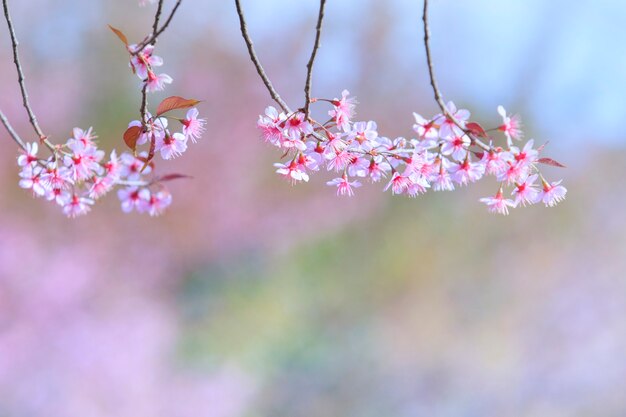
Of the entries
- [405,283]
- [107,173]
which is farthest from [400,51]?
[107,173]

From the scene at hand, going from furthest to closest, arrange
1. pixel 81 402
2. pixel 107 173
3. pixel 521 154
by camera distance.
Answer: pixel 81 402 → pixel 107 173 → pixel 521 154

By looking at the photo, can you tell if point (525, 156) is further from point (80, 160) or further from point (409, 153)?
point (80, 160)

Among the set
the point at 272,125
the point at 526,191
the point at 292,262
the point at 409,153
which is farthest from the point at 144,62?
the point at 292,262

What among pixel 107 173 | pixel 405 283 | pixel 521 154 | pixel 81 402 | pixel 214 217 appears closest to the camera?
pixel 521 154

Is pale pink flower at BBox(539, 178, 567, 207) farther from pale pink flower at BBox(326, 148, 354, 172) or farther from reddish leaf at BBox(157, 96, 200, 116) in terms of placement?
reddish leaf at BBox(157, 96, 200, 116)

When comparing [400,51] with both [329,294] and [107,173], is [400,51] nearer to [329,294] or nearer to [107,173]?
[329,294]

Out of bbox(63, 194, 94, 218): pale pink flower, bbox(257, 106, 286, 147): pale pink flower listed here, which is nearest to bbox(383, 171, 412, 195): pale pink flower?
bbox(257, 106, 286, 147): pale pink flower
